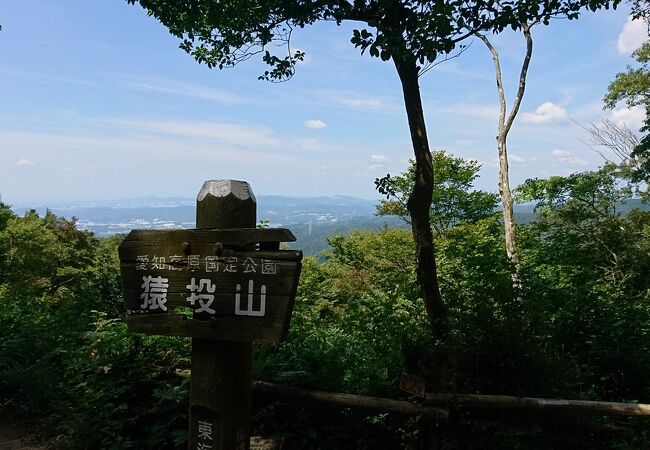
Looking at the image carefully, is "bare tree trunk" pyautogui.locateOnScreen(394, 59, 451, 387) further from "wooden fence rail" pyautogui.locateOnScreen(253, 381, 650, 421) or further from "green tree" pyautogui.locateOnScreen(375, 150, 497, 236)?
"green tree" pyautogui.locateOnScreen(375, 150, 497, 236)

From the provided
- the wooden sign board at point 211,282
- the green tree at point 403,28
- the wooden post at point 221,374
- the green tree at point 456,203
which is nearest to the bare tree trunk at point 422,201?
the green tree at point 403,28

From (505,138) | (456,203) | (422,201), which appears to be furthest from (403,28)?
(456,203)

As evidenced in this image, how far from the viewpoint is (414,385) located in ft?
10.6

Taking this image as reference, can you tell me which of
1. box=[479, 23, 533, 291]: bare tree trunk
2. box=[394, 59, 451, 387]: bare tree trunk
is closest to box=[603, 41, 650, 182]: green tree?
box=[479, 23, 533, 291]: bare tree trunk

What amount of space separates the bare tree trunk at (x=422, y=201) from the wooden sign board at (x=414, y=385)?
47 centimetres

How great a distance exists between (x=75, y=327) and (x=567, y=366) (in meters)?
4.80

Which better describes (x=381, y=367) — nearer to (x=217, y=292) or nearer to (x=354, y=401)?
(x=354, y=401)

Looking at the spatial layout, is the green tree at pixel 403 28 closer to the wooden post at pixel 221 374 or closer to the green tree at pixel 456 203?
the wooden post at pixel 221 374

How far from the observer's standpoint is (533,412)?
3.23m

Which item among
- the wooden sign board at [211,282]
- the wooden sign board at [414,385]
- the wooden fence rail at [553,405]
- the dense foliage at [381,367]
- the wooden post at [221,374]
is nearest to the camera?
the wooden sign board at [211,282]

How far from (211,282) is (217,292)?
0.05 m

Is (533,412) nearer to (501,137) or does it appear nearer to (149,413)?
(149,413)

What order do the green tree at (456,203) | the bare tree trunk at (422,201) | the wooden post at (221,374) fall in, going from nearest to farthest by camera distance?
the wooden post at (221,374) < the bare tree trunk at (422,201) < the green tree at (456,203)

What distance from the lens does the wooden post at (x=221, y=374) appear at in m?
1.99
